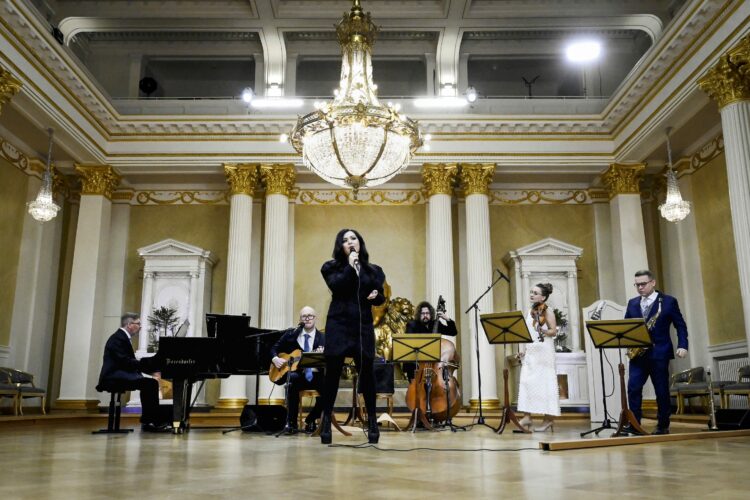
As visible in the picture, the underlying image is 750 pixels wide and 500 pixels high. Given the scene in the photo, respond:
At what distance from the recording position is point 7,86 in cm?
855

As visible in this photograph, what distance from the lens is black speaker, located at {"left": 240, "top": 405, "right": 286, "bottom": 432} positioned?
6801mm

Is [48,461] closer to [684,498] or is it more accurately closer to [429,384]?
[684,498]

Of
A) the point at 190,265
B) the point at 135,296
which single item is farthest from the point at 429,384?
the point at 135,296

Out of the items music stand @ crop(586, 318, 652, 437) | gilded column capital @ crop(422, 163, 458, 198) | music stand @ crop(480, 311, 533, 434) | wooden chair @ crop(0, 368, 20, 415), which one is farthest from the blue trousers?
wooden chair @ crop(0, 368, 20, 415)

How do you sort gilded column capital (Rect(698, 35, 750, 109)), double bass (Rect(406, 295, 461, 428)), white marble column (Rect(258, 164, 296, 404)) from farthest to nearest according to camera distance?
white marble column (Rect(258, 164, 296, 404)), gilded column capital (Rect(698, 35, 750, 109)), double bass (Rect(406, 295, 461, 428))

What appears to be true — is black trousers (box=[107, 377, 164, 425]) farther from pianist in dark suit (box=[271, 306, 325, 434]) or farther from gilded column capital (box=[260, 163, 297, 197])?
gilded column capital (box=[260, 163, 297, 197])

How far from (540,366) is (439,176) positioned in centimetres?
594

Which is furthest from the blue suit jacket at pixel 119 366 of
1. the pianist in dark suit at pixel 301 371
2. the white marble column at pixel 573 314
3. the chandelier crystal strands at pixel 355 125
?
the white marble column at pixel 573 314

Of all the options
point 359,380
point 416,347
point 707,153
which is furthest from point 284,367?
point 707,153

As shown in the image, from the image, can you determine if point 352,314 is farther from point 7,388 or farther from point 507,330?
point 7,388

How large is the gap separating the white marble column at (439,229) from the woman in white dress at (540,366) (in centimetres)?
471

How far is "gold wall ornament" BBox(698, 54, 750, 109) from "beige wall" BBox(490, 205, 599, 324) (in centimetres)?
473

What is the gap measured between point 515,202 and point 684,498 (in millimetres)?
11078

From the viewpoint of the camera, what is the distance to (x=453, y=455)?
380 cm
